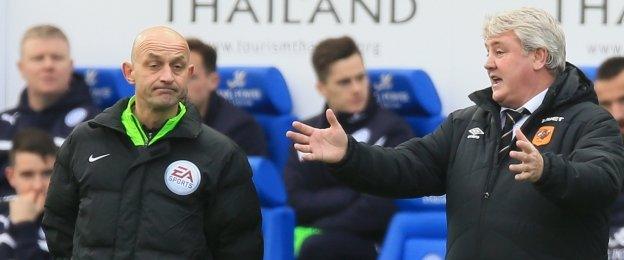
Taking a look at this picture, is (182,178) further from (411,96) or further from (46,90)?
(46,90)

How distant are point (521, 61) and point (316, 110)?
128 inches

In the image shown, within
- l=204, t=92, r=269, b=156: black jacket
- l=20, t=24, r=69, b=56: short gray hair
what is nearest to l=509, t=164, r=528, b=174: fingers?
l=204, t=92, r=269, b=156: black jacket

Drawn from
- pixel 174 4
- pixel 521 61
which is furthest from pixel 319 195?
pixel 521 61

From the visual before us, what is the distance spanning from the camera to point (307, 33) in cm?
855

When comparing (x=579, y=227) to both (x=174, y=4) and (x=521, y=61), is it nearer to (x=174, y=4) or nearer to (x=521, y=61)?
(x=521, y=61)

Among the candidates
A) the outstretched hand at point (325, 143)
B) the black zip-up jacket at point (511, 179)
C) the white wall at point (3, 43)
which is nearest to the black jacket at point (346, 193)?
the white wall at point (3, 43)

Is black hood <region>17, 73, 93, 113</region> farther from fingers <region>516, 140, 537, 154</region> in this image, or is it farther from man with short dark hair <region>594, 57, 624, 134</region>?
fingers <region>516, 140, 537, 154</region>

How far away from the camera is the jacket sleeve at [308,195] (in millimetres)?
7984

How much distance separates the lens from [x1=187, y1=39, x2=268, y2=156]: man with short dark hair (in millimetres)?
8250

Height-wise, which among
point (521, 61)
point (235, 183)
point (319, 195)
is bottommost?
point (319, 195)

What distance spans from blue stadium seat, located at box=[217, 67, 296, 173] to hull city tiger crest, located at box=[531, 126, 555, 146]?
3274 millimetres

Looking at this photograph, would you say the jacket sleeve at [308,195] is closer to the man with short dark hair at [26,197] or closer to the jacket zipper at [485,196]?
the man with short dark hair at [26,197]

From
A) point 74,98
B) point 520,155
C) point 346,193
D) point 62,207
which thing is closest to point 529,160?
point 520,155

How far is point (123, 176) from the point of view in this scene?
5.59 metres
